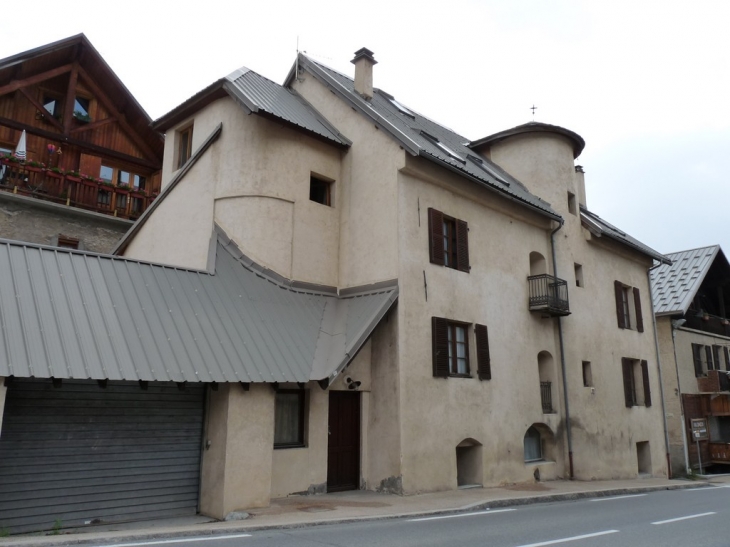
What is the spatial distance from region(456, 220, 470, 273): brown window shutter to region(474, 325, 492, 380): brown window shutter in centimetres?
167

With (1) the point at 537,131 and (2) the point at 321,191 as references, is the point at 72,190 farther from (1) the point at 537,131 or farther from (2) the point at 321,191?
(1) the point at 537,131

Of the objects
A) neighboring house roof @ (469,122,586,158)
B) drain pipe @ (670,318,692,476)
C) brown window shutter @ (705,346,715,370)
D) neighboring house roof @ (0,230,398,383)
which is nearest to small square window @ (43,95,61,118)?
neighboring house roof @ (0,230,398,383)

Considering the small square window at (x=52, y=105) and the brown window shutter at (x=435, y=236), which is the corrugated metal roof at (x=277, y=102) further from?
the small square window at (x=52, y=105)

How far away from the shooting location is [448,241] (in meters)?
16.3

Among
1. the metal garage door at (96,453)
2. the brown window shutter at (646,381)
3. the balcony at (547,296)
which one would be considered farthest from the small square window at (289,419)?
the brown window shutter at (646,381)

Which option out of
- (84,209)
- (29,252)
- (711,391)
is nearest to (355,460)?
(29,252)

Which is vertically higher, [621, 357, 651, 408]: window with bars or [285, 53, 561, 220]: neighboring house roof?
[285, 53, 561, 220]: neighboring house roof

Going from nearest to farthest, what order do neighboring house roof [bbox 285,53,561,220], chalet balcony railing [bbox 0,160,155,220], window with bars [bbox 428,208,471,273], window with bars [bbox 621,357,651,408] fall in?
neighboring house roof [bbox 285,53,561,220]
window with bars [bbox 428,208,471,273]
chalet balcony railing [bbox 0,160,155,220]
window with bars [bbox 621,357,651,408]

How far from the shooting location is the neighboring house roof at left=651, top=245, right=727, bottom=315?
27844 millimetres

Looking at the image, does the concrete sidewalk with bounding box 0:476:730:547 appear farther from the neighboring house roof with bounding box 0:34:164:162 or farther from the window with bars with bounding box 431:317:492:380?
the neighboring house roof with bounding box 0:34:164:162

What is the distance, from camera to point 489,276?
675 inches

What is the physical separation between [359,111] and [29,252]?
357 inches

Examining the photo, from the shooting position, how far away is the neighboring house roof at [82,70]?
2212cm

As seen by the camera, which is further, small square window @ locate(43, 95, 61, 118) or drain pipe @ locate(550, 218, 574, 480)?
small square window @ locate(43, 95, 61, 118)
